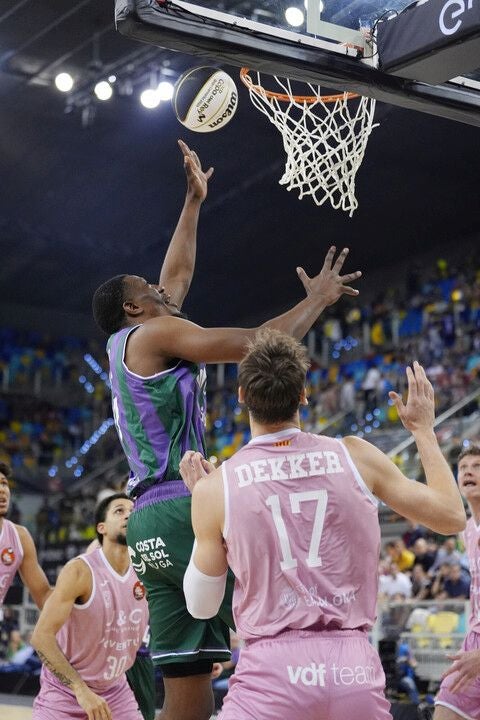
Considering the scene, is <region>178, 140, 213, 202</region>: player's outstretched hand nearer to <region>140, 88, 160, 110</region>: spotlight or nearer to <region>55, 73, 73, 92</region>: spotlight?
<region>140, 88, 160, 110</region>: spotlight

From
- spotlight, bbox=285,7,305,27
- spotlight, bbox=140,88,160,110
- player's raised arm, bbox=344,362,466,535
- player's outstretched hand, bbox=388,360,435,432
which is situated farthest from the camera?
spotlight, bbox=140,88,160,110

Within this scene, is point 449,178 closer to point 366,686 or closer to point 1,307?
point 1,307

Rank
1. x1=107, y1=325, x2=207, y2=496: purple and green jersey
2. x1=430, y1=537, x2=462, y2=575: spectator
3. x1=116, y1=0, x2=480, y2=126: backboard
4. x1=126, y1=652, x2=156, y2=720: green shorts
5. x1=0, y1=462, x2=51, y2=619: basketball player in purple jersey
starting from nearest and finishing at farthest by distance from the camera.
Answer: x1=107, y1=325, x2=207, y2=496: purple and green jersey < x1=116, y1=0, x2=480, y2=126: backboard < x1=126, y1=652, x2=156, y2=720: green shorts < x1=0, y1=462, x2=51, y2=619: basketball player in purple jersey < x1=430, y1=537, x2=462, y2=575: spectator

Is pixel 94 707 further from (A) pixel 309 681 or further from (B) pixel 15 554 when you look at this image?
(A) pixel 309 681

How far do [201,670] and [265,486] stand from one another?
135 centimetres

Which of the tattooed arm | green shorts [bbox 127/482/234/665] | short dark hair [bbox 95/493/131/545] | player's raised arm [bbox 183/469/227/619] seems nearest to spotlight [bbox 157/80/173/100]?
short dark hair [bbox 95/493/131/545]

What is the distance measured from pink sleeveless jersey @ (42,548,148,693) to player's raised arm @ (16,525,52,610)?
615mm

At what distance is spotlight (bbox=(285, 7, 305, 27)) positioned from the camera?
5.07 meters

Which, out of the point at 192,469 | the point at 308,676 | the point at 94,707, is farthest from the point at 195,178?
the point at 308,676

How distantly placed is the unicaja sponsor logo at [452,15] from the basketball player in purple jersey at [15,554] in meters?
3.66

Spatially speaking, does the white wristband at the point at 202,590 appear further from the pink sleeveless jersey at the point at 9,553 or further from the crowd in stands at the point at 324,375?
the crowd in stands at the point at 324,375

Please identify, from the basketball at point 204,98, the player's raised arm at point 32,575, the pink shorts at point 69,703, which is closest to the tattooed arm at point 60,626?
the pink shorts at point 69,703

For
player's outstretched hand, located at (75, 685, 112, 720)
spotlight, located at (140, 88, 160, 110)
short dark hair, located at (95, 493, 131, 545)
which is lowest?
player's outstretched hand, located at (75, 685, 112, 720)

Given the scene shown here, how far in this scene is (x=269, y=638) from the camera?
271cm
